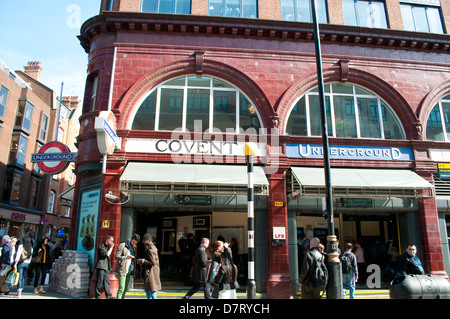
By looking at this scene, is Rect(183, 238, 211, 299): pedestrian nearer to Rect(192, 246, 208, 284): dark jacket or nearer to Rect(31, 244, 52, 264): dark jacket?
Rect(192, 246, 208, 284): dark jacket

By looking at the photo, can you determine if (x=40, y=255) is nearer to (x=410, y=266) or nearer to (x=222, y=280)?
(x=222, y=280)

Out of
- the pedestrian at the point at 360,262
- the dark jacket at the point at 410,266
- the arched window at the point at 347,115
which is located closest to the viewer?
the dark jacket at the point at 410,266

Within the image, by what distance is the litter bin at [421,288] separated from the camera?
21.5ft

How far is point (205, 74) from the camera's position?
13.7 m

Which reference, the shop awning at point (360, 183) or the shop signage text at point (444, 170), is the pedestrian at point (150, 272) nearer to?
the shop awning at point (360, 183)

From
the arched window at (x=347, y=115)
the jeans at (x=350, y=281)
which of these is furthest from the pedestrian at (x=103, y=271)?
the arched window at (x=347, y=115)

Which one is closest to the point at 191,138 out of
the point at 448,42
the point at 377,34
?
the point at 377,34

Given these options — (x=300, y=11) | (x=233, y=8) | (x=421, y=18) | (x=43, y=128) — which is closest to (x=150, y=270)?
(x=233, y=8)

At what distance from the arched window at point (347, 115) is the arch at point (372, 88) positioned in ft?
0.65

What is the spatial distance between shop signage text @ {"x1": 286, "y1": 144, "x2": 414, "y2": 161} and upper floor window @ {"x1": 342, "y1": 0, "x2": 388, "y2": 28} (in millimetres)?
5910

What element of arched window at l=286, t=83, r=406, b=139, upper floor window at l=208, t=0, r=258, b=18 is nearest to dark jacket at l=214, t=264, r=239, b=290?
arched window at l=286, t=83, r=406, b=139

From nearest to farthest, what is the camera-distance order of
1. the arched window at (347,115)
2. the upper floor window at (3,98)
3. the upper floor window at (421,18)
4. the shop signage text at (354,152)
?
the shop signage text at (354,152) → the arched window at (347,115) → the upper floor window at (421,18) → the upper floor window at (3,98)

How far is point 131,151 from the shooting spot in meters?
12.5

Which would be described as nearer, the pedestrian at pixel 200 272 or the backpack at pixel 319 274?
the backpack at pixel 319 274
